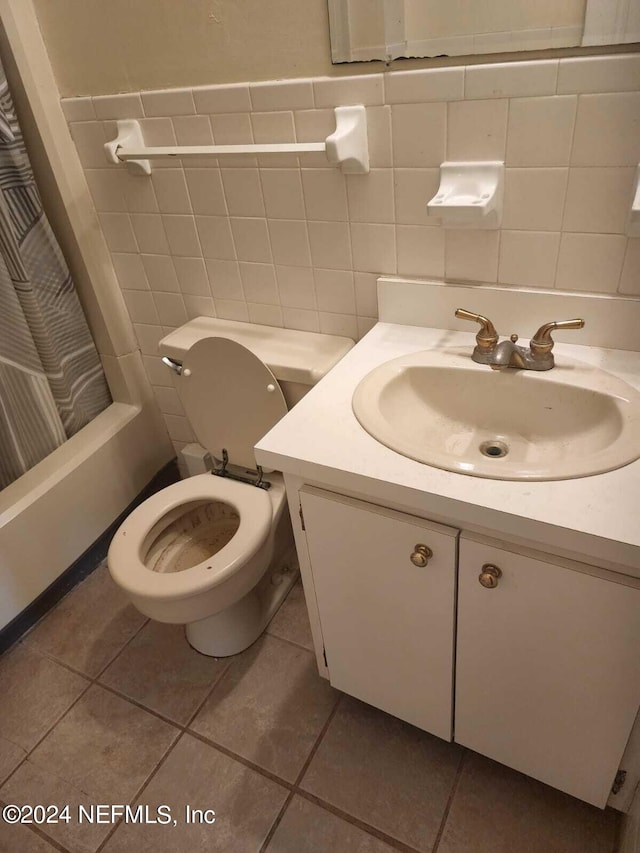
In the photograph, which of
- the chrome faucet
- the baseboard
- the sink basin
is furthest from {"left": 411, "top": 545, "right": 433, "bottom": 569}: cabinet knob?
the baseboard

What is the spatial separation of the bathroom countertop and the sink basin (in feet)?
0.11

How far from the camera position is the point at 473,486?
33.2 inches

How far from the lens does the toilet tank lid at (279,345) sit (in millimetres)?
1372

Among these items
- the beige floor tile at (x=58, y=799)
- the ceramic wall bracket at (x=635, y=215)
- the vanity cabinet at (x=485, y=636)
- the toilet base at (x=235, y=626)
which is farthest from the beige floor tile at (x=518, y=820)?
the ceramic wall bracket at (x=635, y=215)

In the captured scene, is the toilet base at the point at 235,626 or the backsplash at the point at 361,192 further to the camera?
the toilet base at the point at 235,626

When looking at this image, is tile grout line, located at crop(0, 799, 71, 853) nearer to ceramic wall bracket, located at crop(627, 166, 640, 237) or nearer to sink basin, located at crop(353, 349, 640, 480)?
sink basin, located at crop(353, 349, 640, 480)

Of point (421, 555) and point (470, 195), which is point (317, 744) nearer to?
point (421, 555)

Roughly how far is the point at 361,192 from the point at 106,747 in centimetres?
140

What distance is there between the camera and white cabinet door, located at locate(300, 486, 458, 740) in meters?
0.96

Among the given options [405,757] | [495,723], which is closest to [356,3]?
[495,723]

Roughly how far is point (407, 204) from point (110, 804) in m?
1.44

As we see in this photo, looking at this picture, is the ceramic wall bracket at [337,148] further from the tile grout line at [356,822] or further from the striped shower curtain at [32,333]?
the tile grout line at [356,822]

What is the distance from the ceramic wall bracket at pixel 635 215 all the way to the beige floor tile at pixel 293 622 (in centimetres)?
121

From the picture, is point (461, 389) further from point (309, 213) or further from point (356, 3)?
point (356, 3)
